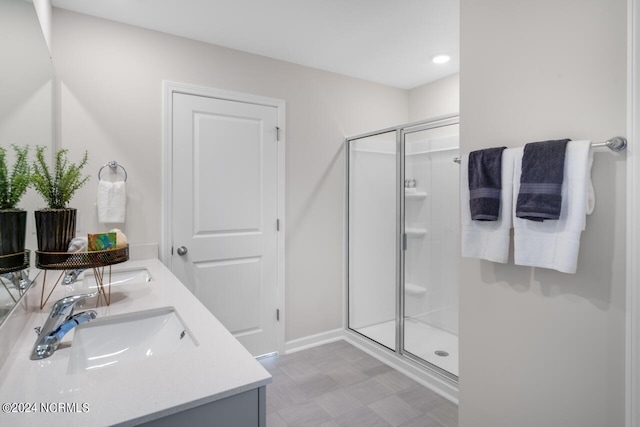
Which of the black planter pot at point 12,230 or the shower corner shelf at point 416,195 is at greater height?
the shower corner shelf at point 416,195

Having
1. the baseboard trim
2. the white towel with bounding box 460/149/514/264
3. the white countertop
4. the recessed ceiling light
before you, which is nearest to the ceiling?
the recessed ceiling light

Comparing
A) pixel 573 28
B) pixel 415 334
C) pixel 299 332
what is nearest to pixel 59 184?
pixel 573 28

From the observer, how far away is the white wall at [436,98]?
3.19 metres

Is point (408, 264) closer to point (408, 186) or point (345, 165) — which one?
point (408, 186)

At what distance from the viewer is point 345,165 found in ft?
10.7

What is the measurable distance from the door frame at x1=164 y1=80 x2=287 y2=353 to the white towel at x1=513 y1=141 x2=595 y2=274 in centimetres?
194

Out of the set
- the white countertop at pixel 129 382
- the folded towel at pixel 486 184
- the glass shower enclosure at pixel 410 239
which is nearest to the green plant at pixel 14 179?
the white countertop at pixel 129 382

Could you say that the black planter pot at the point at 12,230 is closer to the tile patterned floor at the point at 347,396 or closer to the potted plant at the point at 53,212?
the potted plant at the point at 53,212

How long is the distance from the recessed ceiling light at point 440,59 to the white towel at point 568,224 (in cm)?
186

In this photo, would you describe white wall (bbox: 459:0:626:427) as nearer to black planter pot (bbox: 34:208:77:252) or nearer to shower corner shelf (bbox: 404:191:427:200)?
shower corner shelf (bbox: 404:191:427:200)

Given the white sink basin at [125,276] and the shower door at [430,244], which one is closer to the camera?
the white sink basin at [125,276]

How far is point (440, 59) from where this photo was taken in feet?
9.29

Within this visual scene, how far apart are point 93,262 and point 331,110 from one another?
237 cm

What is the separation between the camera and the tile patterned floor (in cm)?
204
